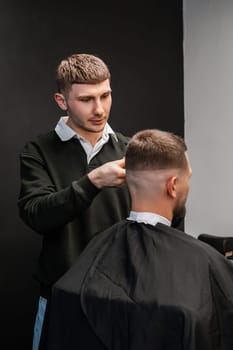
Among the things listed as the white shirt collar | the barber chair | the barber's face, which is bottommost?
the barber chair

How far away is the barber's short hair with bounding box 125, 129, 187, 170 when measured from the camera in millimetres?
1544

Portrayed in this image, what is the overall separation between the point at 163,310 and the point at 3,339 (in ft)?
5.37

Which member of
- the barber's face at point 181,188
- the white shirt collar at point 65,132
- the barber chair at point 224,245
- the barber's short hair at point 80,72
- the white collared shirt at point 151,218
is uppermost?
the barber's short hair at point 80,72

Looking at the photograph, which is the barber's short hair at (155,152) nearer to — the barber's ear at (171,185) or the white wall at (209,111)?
the barber's ear at (171,185)

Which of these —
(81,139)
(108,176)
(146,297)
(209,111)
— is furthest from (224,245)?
(146,297)

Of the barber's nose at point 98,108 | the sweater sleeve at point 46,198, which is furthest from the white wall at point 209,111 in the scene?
the sweater sleeve at point 46,198

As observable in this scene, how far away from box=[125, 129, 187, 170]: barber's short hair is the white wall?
1.70m

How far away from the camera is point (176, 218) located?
1.72 m

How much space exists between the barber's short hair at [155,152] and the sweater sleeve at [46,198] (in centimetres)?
19

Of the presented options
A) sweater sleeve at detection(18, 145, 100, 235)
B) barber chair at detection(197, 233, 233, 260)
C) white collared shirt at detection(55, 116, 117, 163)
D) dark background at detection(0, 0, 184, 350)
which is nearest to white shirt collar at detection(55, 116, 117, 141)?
white collared shirt at detection(55, 116, 117, 163)

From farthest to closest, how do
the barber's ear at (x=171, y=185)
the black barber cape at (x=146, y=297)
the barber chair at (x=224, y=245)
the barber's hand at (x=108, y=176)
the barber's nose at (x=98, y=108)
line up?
1. the barber chair at (x=224, y=245)
2. the barber's nose at (x=98, y=108)
3. the barber's hand at (x=108, y=176)
4. the barber's ear at (x=171, y=185)
5. the black barber cape at (x=146, y=297)

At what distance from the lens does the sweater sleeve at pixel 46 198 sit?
1676 mm

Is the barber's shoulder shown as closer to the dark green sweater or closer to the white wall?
the dark green sweater

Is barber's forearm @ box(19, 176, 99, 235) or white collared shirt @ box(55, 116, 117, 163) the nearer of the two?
barber's forearm @ box(19, 176, 99, 235)
